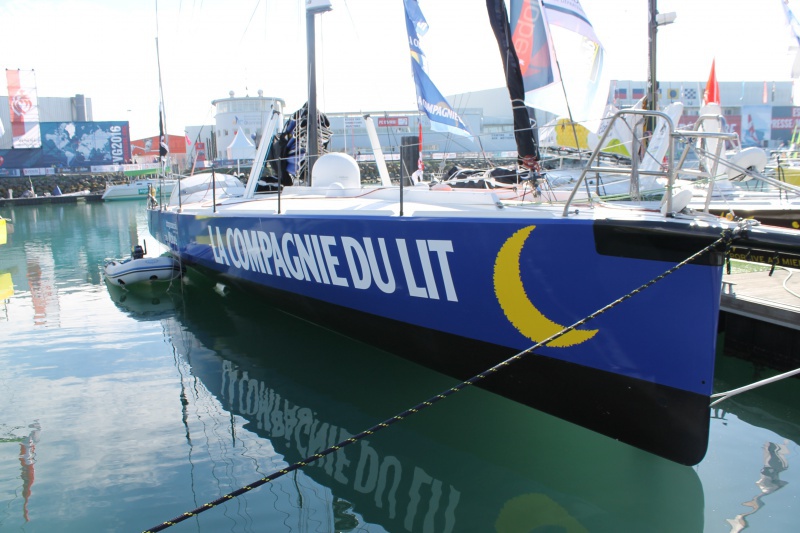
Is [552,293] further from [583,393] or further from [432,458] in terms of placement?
[432,458]

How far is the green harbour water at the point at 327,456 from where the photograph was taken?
3.31 meters

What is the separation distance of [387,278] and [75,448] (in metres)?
2.46

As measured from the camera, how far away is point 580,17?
211 inches

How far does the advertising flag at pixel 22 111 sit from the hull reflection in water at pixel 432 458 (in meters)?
39.4

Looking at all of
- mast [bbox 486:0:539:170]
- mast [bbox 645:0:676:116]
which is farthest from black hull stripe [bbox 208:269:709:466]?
mast [bbox 645:0:676:116]

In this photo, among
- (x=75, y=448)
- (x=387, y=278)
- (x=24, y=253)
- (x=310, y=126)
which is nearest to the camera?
(x=75, y=448)

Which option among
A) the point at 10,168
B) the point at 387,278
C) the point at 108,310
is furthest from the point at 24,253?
the point at 10,168

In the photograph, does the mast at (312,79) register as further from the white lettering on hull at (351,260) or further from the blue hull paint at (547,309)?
the blue hull paint at (547,309)

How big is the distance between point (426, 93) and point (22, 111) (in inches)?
1610

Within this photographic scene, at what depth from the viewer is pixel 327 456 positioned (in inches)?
161

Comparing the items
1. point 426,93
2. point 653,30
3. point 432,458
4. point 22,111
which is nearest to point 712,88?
point 653,30

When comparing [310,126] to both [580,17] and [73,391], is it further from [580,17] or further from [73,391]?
[73,391]

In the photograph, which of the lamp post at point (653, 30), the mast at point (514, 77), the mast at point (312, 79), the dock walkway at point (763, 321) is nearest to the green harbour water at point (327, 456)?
the dock walkway at point (763, 321)

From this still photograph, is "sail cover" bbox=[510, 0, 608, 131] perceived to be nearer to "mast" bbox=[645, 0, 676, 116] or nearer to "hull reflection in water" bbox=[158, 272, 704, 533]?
"hull reflection in water" bbox=[158, 272, 704, 533]
